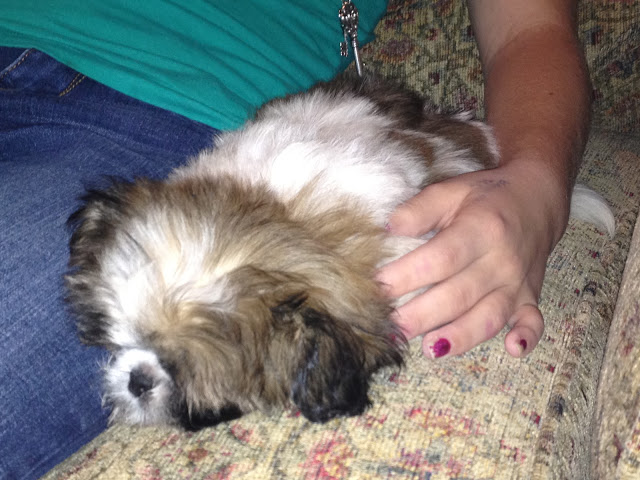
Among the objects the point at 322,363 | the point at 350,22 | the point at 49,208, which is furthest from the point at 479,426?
the point at 350,22

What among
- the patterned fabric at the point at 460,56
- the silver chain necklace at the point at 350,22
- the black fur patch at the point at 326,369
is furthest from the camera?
the patterned fabric at the point at 460,56

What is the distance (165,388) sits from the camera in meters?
1.32

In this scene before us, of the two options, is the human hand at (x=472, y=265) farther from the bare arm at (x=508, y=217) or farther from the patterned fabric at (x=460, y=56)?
the patterned fabric at (x=460, y=56)

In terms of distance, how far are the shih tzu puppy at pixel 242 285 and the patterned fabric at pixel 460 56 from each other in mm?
1104

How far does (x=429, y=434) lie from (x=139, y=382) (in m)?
0.59

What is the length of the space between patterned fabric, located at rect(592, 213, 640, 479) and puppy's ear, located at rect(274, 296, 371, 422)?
16.4 inches

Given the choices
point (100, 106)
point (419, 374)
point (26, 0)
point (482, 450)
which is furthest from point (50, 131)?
point (482, 450)

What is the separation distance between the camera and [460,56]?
2.51m

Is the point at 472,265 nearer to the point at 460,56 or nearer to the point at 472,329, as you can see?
the point at 472,329

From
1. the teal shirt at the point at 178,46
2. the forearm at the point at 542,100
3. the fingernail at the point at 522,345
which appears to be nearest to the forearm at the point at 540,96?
the forearm at the point at 542,100

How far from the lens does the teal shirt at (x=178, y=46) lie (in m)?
1.81

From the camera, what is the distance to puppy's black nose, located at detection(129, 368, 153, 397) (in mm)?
1330

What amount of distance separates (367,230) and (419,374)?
12.7 inches

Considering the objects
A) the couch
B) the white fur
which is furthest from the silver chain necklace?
the white fur
